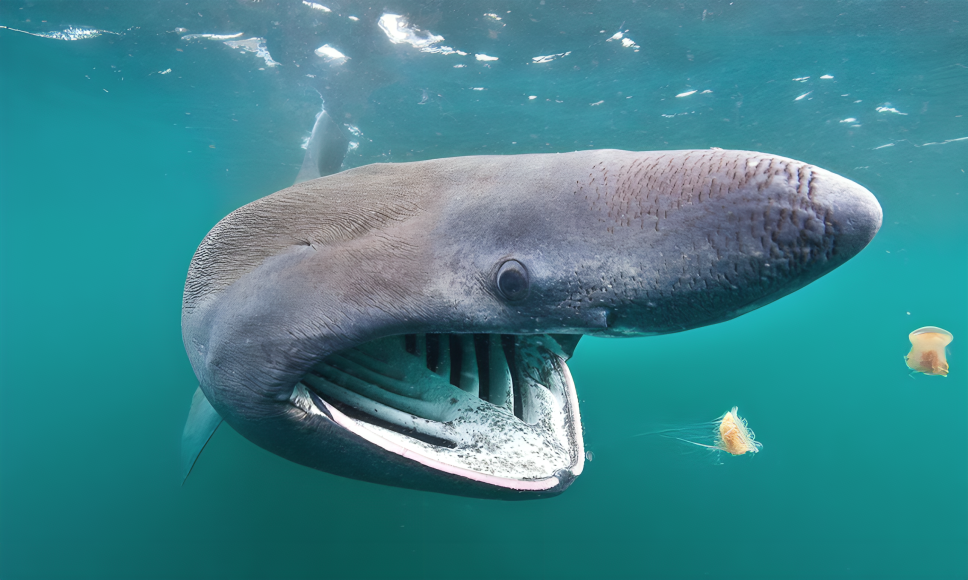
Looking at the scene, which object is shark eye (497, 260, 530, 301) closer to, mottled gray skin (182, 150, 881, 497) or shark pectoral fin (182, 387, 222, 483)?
mottled gray skin (182, 150, 881, 497)

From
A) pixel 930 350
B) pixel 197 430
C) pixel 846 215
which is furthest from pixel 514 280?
pixel 930 350

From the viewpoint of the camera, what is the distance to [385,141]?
16406 millimetres

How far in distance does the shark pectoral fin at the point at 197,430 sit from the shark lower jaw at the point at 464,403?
7.41 ft

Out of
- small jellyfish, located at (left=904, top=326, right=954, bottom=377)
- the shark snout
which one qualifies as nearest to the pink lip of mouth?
the shark snout

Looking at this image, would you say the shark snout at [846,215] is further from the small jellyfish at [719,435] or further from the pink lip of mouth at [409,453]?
the small jellyfish at [719,435]

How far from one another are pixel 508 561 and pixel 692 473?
19.8 feet

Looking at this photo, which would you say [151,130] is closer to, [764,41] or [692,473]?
[764,41]

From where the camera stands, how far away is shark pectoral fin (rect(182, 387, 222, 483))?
377 centimetres

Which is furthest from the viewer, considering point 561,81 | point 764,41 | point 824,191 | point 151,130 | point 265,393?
point 151,130

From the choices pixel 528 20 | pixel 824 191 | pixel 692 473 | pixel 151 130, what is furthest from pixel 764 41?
pixel 151 130

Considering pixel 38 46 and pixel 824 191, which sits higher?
pixel 824 191

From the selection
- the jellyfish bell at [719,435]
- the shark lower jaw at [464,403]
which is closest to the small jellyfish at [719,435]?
the jellyfish bell at [719,435]

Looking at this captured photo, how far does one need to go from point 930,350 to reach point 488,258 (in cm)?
1179

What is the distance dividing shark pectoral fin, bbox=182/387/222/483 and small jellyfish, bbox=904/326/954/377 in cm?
1212
